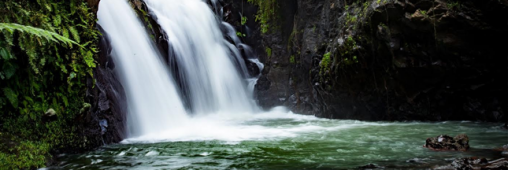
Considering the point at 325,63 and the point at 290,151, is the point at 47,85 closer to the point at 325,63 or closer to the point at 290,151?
the point at 290,151

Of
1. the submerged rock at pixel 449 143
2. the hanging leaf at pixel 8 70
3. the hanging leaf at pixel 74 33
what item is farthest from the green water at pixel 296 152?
the hanging leaf at pixel 74 33

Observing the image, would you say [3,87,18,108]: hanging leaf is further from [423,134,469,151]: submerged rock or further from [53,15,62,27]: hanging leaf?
[423,134,469,151]: submerged rock

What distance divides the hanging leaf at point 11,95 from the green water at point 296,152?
1071mm

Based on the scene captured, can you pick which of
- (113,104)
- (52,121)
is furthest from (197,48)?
(52,121)

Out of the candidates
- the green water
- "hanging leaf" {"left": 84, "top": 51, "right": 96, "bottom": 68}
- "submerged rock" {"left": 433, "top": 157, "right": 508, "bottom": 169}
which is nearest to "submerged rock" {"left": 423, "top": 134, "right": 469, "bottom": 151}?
the green water

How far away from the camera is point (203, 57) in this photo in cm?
Result: 1562

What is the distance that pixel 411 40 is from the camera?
935 cm

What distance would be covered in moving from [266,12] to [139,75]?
817 centimetres

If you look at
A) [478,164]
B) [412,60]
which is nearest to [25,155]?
[478,164]

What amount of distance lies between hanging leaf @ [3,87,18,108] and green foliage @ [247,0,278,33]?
12.3 metres

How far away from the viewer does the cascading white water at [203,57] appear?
1424cm

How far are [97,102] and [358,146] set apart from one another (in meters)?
5.01

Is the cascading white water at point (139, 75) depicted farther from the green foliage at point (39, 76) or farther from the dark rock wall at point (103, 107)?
the green foliage at point (39, 76)

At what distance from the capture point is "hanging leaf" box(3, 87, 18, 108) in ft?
16.9
